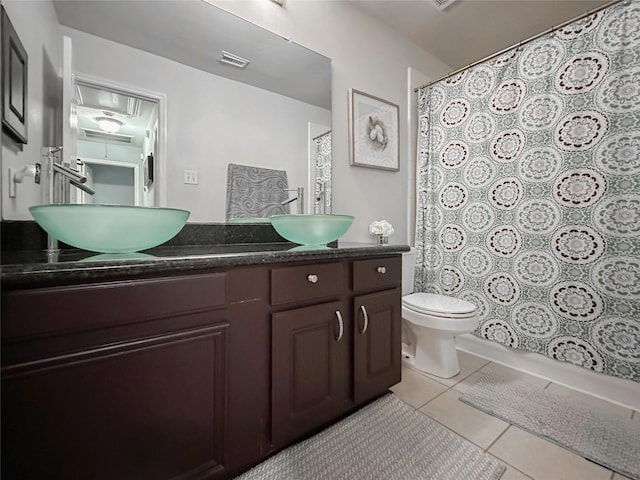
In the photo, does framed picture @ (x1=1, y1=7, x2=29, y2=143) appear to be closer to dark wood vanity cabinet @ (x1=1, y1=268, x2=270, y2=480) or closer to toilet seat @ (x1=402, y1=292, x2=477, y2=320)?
dark wood vanity cabinet @ (x1=1, y1=268, x2=270, y2=480)

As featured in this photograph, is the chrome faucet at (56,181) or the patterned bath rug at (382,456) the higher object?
the chrome faucet at (56,181)

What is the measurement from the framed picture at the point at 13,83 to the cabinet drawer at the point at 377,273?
127 centimetres

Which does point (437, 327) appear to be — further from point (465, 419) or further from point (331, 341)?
point (331, 341)

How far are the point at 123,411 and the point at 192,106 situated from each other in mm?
1292

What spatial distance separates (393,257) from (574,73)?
4.85ft

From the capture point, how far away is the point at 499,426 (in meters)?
1.31

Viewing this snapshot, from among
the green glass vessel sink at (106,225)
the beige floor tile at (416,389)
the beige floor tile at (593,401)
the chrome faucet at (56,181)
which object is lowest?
the beige floor tile at (416,389)

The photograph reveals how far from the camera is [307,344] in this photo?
113 cm

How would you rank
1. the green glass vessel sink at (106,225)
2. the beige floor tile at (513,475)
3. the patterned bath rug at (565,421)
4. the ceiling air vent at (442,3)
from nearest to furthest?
1. the green glass vessel sink at (106,225)
2. the beige floor tile at (513,475)
3. the patterned bath rug at (565,421)
4. the ceiling air vent at (442,3)

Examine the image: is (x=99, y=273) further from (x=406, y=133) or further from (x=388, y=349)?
(x=406, y=133)

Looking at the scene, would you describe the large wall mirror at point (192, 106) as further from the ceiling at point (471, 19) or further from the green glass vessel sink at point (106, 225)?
the ceiling at point (471, 19)

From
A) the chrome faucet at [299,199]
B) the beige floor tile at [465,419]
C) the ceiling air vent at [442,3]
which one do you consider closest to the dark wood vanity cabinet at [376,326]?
the beige floor tile at [465,419]

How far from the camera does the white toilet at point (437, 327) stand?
1.63m

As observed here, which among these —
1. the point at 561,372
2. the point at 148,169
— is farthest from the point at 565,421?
the point at 148,169
